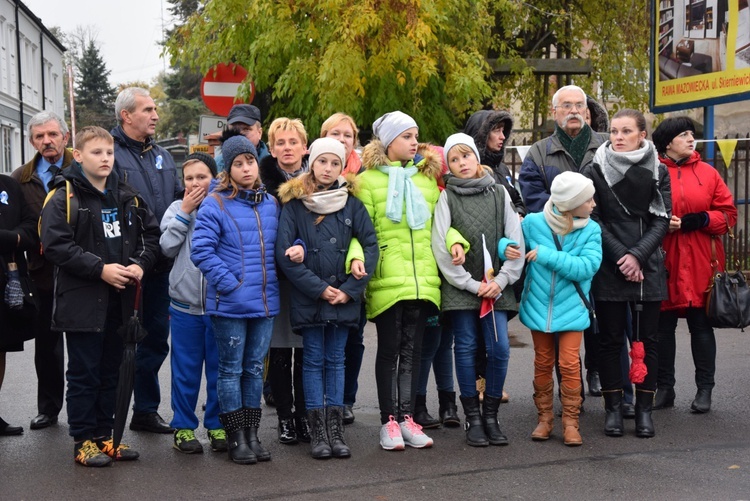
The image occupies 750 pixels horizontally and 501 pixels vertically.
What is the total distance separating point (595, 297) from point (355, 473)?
6.54 ft

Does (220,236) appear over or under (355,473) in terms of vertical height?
over

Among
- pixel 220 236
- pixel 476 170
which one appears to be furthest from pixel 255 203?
pixel 476 170

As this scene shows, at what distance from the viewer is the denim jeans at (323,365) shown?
19.3 ft

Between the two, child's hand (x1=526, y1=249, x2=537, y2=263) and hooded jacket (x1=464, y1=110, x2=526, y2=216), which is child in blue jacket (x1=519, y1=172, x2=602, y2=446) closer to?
child's hand (x1=526, y1=249, x2=537, y2=263)

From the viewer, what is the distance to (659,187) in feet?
20.8

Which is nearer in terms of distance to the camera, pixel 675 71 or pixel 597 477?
pixel 597 477

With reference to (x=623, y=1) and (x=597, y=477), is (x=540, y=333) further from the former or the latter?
(x=623, y=1)

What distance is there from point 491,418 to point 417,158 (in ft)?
5.48

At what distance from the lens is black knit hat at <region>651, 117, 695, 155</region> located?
22.4 feet

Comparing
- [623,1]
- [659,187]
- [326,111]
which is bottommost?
[659,187]

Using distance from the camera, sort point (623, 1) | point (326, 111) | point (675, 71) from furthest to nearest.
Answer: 1. point (623, 1)
2. point (675, 71)
3. point (326, 111)

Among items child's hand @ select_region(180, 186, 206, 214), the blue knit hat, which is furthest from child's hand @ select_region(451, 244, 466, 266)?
child's hand @ select_region(180, 186, 206, 214)

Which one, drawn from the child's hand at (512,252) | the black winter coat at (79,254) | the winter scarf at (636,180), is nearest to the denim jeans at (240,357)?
the black winter coat at (79,254)

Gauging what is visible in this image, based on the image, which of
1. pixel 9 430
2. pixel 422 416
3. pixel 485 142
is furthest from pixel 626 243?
pixel 9 430
